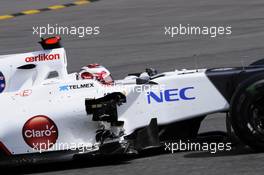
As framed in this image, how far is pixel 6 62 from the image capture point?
8688 mm

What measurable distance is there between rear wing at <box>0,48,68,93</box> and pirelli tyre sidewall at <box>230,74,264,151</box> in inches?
77.3

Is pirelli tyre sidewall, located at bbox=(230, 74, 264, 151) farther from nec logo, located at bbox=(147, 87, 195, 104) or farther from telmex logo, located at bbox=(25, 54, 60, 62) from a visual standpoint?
telmex logo, located at bbox=(25, 54, 60, 62)

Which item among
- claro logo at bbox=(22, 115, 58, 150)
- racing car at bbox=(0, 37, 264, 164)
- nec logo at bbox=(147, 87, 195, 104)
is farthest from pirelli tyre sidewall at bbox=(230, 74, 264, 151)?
claro logo at bbox=(22, 115, 58, 150)

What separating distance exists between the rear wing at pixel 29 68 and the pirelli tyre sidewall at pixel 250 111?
196 cm

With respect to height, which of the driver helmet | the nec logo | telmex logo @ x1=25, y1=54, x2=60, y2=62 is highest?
telmex logo @ x1=25, y1=54, x2=60, y2=62

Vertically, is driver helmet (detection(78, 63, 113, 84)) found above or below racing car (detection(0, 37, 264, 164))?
above

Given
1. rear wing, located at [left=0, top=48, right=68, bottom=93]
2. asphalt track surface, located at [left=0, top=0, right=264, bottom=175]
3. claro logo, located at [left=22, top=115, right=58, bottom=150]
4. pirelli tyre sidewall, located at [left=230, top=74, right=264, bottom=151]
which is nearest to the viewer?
pirelli tyre sidewall, located at [left=230, top=74, right=264, bottom=151]

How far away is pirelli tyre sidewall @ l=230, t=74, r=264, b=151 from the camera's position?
7.80 m

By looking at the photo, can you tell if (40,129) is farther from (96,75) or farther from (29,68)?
(96,75)

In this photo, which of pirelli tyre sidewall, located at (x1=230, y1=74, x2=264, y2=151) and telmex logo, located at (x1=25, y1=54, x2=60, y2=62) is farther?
telmex logo, located at (x1=25, y1=54, x2=60, y2=62)

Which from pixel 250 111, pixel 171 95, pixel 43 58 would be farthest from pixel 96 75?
pixel 250 111

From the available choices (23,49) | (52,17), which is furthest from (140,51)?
(52,17)

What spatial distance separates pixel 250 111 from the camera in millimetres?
7828

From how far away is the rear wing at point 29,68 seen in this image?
8.68 metres
